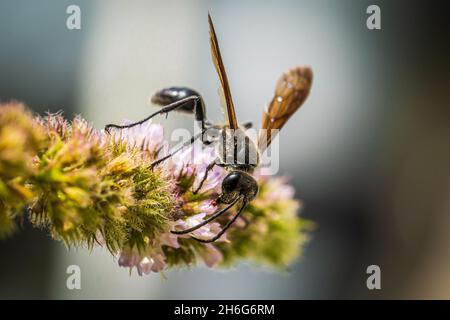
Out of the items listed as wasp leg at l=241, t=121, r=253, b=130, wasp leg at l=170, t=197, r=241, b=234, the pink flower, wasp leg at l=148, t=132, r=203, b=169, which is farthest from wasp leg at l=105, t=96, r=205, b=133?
wasp leg at l=170, t=197, r=241, b=234

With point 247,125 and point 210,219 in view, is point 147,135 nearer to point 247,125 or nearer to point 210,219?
point 210,219

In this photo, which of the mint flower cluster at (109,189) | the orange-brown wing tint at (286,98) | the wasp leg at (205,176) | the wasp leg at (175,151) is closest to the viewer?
the mint flower cluster at (109,189)

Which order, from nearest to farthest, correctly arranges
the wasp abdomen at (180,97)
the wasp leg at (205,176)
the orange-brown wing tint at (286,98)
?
the wasp leg at (205,176) → the wasp abdomen at (180,97) → the orange-brown wing tint at (286,98)

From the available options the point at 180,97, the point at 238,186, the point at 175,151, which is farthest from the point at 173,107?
the point at 238,186

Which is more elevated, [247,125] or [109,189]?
[247,125]

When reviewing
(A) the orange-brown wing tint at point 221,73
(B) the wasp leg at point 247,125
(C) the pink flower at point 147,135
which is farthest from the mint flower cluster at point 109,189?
(B) the wasp leg at point 247,125

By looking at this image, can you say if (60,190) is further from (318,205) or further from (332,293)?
(318,205)

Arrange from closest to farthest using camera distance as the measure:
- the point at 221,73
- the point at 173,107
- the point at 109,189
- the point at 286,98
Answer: the point at 109,189, the point at 221,73, the point at 173,107, the point at 286,98

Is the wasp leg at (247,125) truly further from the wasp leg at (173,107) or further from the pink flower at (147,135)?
the pink flower at (147,135)
